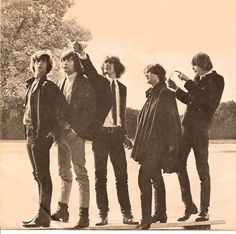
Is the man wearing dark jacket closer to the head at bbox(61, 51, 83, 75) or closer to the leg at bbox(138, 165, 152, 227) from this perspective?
the leg at bbox(138, 165, 152, 227)

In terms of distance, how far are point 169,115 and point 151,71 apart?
356 millimetres

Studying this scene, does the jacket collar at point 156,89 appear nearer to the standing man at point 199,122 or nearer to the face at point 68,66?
the standing man at point 199,122

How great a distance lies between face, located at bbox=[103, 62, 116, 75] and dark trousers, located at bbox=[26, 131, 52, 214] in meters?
0.65

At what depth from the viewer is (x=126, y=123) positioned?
484cm

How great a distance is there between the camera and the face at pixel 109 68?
4.89 metres

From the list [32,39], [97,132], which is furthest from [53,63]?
[97,132]

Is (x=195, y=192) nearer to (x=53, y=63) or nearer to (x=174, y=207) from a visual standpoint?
(x=174, y=207)

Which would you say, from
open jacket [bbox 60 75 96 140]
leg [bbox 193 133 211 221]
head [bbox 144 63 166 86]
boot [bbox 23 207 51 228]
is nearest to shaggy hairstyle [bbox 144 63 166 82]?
head [bbox 144 63 166 86]

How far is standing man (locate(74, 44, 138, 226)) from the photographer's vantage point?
15.8 feet

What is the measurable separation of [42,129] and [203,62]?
4.16 ft

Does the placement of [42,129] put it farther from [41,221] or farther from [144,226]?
[144,226]

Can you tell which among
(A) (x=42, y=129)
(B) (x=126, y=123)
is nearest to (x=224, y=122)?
(B) (x=126, y=123)

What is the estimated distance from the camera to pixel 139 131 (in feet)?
15.8

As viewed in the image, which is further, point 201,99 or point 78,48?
point 78,48
